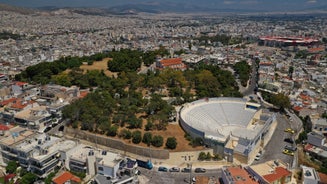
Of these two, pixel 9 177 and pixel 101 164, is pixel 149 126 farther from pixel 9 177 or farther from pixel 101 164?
pixel 9 177

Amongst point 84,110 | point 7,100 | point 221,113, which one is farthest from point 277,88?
point 7,100

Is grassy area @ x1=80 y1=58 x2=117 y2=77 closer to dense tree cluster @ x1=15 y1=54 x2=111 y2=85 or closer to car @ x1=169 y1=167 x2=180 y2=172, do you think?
dense tree cluster @ x1=15 y1=54 x2=111 y2=85

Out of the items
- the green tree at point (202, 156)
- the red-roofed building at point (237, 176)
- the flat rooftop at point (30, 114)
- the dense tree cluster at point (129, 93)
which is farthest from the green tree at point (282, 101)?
the flat rooftop at point (30, 114)

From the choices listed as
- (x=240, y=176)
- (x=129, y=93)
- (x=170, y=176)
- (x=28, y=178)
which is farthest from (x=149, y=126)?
(x=28, y=178)

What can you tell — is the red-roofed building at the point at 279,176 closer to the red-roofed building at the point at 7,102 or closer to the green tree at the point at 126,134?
the green tree at the point at 126,134

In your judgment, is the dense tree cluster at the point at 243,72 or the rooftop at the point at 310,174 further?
the dense tree cluster at the point at 243,72
